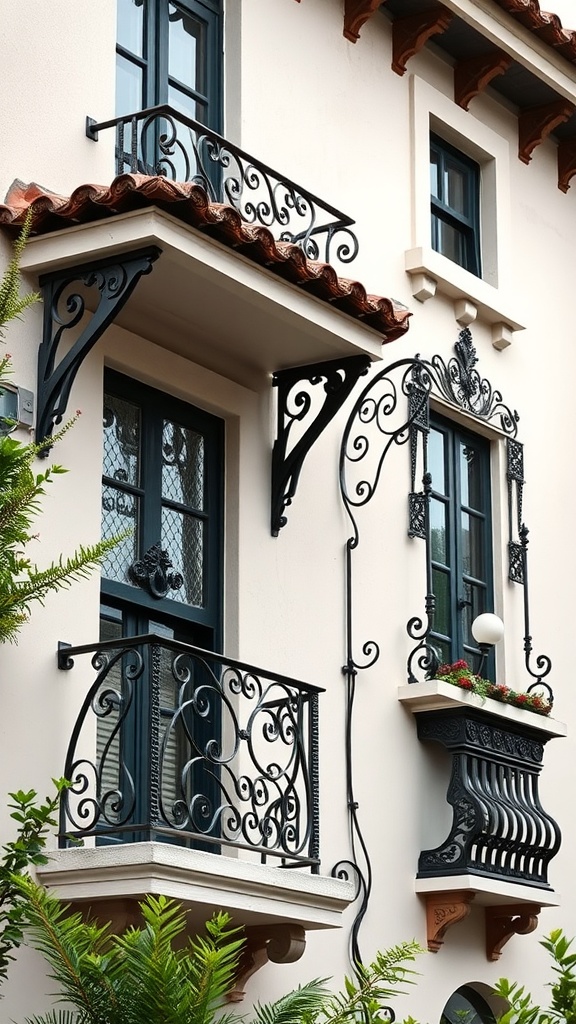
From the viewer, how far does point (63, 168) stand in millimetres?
9094

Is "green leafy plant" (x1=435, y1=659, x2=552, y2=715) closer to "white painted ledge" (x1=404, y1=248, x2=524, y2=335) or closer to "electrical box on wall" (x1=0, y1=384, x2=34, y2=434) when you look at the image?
"white painted ledge" (x1=404, y1=248, x2=524, y2=335)

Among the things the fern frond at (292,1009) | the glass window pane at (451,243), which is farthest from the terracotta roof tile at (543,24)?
the fern frond at (292,1009)

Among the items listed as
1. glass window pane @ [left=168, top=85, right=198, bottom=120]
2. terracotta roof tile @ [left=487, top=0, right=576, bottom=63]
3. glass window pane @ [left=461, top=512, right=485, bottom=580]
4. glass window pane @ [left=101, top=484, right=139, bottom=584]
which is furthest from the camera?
terracotta roof tile @ [left=487, top=0, right=576, bottom=63]

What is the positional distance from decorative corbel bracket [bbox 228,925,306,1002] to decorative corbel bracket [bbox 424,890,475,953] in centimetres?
171

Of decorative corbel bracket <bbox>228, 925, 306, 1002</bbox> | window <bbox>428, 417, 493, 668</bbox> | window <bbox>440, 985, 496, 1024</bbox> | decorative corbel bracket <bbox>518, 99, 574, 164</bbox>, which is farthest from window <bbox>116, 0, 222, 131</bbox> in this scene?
window <bbox>440, 985, 496, 1024</bbox>

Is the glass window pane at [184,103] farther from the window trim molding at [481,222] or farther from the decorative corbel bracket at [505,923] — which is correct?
the decorative corbel bracket at [505,923]

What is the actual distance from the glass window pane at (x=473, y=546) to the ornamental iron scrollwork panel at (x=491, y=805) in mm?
1244

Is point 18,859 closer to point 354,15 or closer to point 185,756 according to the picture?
point 185,756

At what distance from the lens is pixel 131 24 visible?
33.0 feet

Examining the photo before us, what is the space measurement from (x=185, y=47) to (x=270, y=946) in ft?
16.2

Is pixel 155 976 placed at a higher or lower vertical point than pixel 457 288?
lower

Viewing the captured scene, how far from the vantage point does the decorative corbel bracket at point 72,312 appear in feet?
27.9

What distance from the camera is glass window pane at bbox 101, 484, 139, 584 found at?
9.18 metres

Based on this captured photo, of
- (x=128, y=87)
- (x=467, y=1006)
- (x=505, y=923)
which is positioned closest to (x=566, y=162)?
(x=128, y=87)
